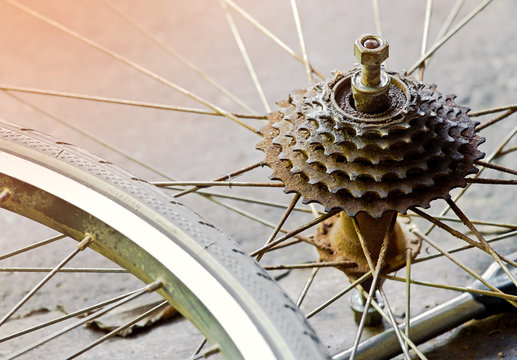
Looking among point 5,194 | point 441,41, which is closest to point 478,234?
point 441,41

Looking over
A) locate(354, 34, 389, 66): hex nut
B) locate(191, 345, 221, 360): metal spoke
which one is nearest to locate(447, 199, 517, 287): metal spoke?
locate(354, 34, 389, 66): hex nut

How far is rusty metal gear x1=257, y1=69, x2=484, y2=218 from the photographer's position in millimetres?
1390

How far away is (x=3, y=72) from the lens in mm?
3129

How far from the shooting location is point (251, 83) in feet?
10.0

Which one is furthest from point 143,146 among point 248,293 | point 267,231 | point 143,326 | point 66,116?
point 248,293

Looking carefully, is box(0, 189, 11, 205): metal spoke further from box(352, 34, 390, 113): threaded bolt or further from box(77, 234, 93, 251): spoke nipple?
box(352, 34, 390, 113): threaded bolt

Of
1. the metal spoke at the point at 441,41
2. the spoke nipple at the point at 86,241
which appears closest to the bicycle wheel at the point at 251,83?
the metal spoke at the point at 441,41

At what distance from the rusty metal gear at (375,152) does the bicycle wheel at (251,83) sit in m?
0.91

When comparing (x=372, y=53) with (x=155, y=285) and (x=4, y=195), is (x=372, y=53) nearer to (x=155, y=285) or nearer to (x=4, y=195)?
(x=155, y=285)

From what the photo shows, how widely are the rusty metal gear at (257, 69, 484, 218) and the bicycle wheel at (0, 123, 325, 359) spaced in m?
0.24

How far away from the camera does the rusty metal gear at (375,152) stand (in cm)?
139

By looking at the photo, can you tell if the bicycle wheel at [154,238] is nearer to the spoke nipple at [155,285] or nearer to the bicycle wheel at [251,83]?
the spoke nipple at [155,285]

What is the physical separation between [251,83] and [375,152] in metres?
1.72

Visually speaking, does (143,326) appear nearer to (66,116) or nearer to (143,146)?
(143,146)
